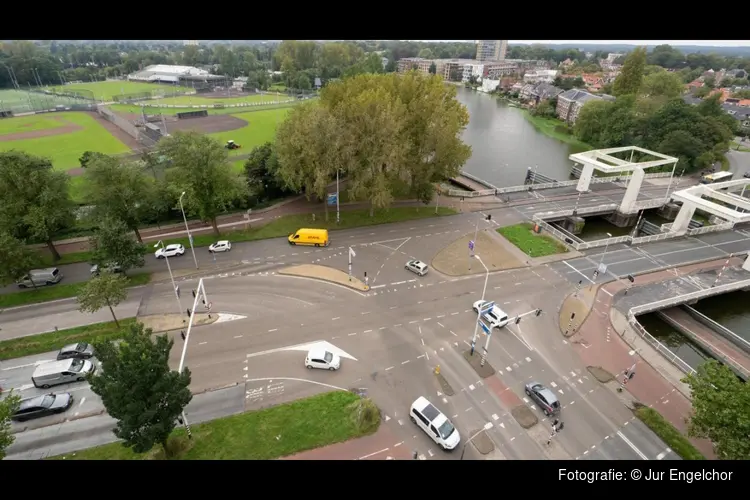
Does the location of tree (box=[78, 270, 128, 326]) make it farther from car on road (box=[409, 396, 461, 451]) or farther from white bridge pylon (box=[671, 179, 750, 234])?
white bridge pylon (box=[671, 179, 750, 234])

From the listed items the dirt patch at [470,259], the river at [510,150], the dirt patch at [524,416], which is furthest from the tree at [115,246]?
the river at [510,150]

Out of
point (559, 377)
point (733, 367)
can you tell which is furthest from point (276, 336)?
point (733, 367)

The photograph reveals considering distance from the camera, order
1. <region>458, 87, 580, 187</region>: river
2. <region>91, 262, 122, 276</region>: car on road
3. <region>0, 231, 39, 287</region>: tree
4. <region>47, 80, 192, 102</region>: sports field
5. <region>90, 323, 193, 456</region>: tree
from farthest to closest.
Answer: <region>47, 80, 192, 102</region>: sports field
<region>458, 87, 580, 187</region>: river
<region>91, 262, 122, 276</region>: car on road
<region>0, 231, 39, 287</region>: tree
<region>90, 323, 193, 456</region>: tree

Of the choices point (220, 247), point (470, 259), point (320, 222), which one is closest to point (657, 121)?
point (470, 259)

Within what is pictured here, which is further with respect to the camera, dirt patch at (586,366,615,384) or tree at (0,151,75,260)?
tree at (0,151,75,260)

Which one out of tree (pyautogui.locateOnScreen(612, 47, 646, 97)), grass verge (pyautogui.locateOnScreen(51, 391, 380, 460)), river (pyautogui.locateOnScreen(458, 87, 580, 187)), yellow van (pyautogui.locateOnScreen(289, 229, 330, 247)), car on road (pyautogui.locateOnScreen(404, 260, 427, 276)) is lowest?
river (pyautogui.locateOnScreen(458, 87, 580, 187))

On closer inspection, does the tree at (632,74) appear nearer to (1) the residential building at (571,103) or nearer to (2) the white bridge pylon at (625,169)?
(1) the residential building at (571,103)

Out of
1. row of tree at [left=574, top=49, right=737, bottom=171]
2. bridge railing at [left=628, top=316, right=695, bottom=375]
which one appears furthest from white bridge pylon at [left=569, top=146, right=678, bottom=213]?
bridge railing at [left=628, top=316, right=695, bottom=375]

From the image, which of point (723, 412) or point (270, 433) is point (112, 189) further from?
point (723, 412)
